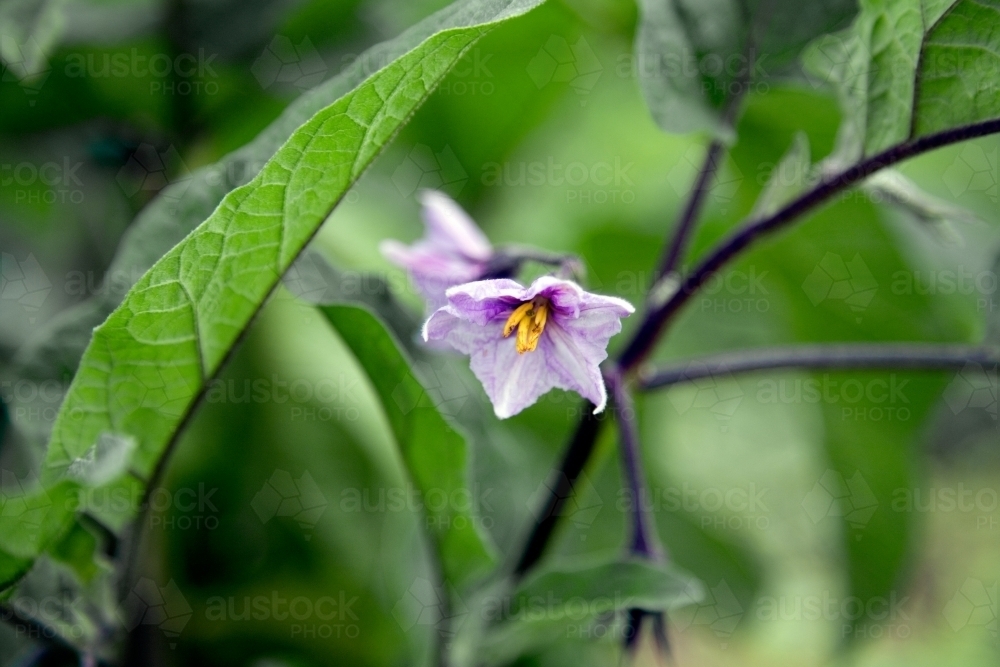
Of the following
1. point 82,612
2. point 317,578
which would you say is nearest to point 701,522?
point 317,578

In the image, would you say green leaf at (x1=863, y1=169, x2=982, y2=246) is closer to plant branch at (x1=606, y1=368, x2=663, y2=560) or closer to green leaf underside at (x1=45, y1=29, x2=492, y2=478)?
plant branch at (x1=606, y1=368, x2=663, y2=560)

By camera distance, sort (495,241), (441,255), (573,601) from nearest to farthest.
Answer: (573,601)
(441,255)
(495,241)

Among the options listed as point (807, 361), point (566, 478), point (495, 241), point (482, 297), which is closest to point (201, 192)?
point (482, 297)

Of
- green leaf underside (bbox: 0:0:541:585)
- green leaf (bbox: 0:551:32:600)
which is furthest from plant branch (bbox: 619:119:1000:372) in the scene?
green leaf (bbox: 0:551:32:600)

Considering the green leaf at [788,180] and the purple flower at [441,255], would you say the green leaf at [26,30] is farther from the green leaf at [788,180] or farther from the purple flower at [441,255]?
the green leaf at [788,180]

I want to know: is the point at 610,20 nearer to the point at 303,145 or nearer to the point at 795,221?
the point at 795,221

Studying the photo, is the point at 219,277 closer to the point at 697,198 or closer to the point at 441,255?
the point at 441,255
